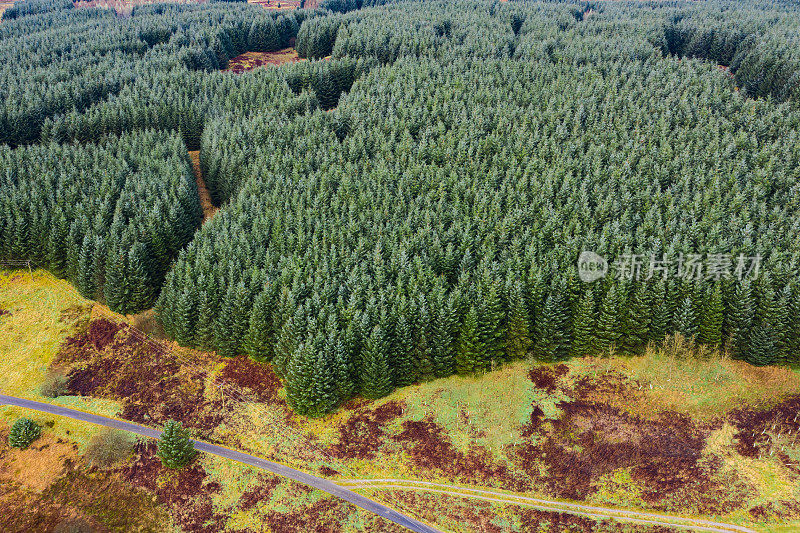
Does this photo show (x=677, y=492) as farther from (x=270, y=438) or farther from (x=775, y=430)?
(x=270, y=438)

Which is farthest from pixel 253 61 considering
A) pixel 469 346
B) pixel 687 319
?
pixel 687 319

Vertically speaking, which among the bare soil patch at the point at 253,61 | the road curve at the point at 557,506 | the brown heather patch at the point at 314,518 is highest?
the bare soil patch at the point at 253,61

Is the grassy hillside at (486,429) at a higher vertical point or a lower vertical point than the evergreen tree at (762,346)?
lower

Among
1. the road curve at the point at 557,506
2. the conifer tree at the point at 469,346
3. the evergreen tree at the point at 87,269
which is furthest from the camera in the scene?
the evergreen tree at the point at 87,269

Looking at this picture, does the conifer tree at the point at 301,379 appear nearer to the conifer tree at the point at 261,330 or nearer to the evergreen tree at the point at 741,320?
the conifer tree at the point at 261,330

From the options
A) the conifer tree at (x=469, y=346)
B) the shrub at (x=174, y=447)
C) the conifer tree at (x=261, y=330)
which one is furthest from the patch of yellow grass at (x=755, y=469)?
the shrub at (x=174, y=447)

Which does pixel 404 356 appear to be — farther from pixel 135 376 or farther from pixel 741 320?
pixel 741 320
